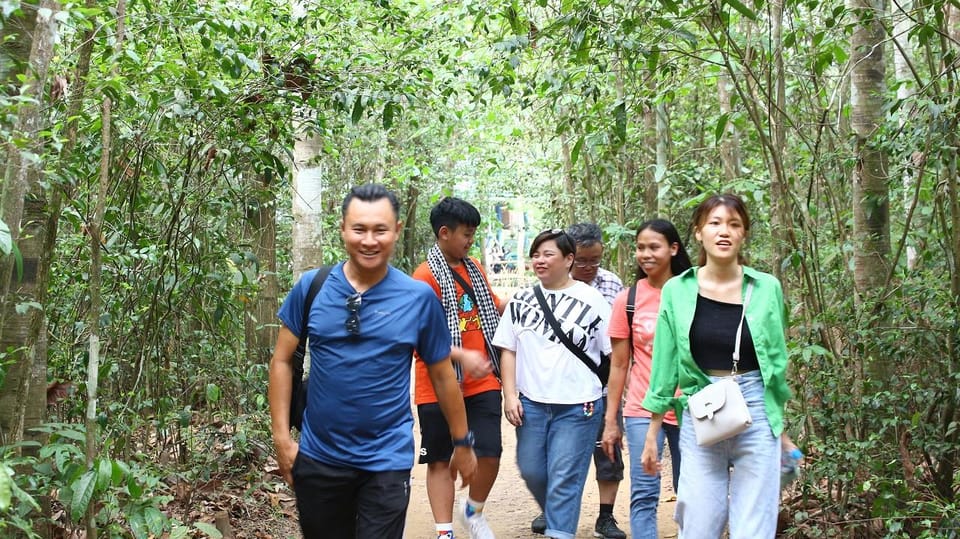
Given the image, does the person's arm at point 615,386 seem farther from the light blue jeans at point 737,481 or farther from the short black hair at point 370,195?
the short black hair at point 370,195

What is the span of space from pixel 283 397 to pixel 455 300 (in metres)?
1.94

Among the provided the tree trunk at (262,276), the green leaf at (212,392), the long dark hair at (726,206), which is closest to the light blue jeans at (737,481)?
the long dark hair at (726,206)

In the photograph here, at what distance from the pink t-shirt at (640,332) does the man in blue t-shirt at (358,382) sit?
1693mm

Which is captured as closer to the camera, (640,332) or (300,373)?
(300,373)

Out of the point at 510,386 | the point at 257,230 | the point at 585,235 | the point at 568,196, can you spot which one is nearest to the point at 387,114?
the point at 257,230

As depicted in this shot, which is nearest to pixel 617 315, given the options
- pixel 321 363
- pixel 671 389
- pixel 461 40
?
pixel 671 389

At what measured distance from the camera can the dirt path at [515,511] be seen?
715 centimetres

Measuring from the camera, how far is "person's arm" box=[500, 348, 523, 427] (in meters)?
5.63

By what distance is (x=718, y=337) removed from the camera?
13.7 feet

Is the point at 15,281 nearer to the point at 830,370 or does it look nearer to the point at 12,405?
the point at 12,405

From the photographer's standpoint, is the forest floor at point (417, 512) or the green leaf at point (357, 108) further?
the forest floor at point (417, 512)

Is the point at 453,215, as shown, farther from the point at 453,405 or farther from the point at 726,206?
the point at 726,206

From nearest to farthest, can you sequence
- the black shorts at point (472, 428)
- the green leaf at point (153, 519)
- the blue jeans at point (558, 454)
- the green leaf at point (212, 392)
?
the green leaf at point (153, 519) < the blue jeans at point (558, 454) < the black shorts at point (472, 428) < the green leaf at point (212, 392)

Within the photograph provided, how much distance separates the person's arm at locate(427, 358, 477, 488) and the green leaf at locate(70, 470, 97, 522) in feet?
4.58
